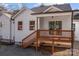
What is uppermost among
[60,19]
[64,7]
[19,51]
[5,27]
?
[64,7]

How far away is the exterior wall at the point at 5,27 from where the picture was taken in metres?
3.93

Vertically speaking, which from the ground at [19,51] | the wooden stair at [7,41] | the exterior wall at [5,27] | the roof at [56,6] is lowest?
the ground at [19,51]

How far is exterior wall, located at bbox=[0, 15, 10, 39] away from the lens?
393 centimetres

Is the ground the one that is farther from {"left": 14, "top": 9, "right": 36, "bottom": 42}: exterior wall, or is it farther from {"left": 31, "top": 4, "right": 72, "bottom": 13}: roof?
{"left": 31, "top": 4, "right": 72, "bottom": 13}: roof

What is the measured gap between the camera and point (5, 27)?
13.0ft

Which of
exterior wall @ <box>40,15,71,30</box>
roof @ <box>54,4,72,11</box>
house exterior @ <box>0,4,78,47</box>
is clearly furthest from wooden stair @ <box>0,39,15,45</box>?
roof @ <box>54,4,72,11</box>

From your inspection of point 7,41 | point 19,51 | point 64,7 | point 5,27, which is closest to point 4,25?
point 5,27

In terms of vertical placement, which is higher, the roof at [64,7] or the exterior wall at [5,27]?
the roof at [64,7]

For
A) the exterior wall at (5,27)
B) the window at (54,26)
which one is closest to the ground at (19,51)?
the exterior wall at (5,27)

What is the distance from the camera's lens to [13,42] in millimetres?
3973

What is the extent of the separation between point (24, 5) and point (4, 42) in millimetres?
614

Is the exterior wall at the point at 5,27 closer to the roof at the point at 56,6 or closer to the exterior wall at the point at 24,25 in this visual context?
the exterior wall at the point at 24,25

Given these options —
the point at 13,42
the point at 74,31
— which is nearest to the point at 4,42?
the point at 13,42

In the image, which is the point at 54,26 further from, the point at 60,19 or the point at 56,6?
the point at 56,6
